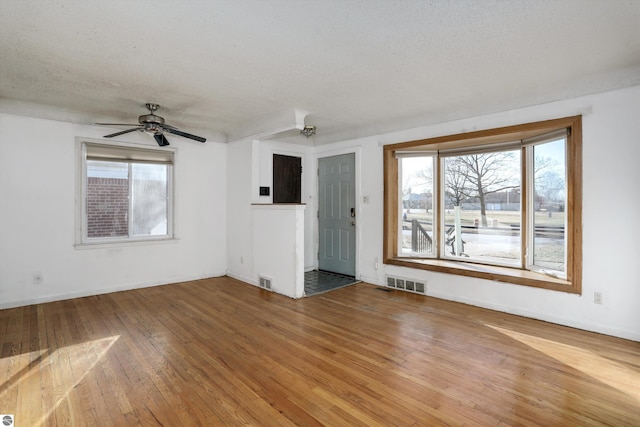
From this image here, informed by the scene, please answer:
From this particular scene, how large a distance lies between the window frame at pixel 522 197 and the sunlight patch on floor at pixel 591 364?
74 centimetres

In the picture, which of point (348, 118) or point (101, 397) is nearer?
point (101, 397)

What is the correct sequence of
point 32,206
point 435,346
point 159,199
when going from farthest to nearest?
1. point 159,199
2. point 32,206
3. point 435,346

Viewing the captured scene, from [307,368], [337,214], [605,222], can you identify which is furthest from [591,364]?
[337,214]

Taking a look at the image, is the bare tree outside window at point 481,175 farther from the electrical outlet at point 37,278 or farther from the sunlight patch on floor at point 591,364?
the electrical outlet at point 37,278

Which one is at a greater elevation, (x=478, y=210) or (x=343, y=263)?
(x=478, y=210)

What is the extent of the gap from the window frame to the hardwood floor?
479mm

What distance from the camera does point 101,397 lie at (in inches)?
80.6

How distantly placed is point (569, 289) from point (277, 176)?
423cm

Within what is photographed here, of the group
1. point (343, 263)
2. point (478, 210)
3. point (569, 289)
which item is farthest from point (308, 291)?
point (569, 289)

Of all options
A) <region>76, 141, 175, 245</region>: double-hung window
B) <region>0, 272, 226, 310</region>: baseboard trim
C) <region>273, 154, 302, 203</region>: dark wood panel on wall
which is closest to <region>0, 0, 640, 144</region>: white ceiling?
<region>76, 141, 175, 245</region>: double-hung window

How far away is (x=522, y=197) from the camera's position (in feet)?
13.0

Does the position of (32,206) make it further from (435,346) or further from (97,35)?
(435,346)

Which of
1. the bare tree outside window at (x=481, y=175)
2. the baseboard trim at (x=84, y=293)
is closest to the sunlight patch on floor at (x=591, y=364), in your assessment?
the bare tree outside window at (x=481, y=175)

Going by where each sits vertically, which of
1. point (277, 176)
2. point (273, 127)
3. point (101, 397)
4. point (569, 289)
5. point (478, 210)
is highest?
point (273, 127)
